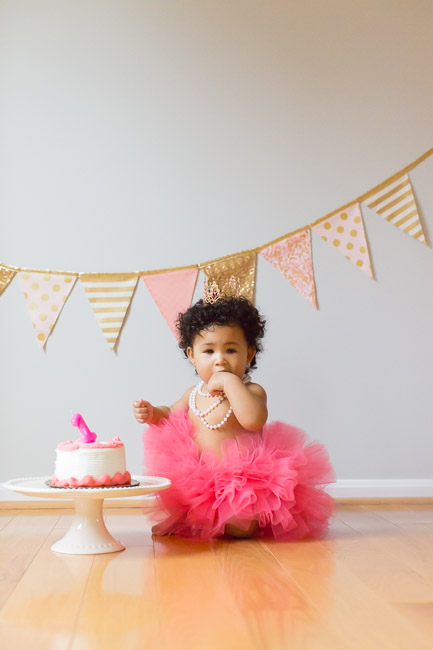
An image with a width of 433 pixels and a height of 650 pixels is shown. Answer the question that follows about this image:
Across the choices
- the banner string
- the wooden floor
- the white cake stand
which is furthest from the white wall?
the white cake stand

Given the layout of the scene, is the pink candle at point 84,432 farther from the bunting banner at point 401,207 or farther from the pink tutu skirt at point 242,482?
the bunting banner at point 401,207

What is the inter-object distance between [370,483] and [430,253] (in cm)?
81

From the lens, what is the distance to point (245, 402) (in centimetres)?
179

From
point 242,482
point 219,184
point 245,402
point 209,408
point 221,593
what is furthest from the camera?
point 219,184

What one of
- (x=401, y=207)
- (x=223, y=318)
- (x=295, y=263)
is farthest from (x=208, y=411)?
(x=401, y=207)

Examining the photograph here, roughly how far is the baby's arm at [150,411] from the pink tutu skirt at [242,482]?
0.12 ft

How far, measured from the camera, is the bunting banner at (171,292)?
7.60ft

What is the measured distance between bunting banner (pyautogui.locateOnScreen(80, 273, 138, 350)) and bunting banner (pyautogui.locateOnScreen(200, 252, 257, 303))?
0.83 feet

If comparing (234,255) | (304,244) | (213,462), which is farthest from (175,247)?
(213,462)

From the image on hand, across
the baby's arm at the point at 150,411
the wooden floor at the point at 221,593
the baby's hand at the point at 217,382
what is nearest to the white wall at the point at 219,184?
the baby's arm at the point at 150,411

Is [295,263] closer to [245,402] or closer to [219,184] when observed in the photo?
[219,184]

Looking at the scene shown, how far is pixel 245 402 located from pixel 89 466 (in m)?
0.44

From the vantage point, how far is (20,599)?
1179 mm

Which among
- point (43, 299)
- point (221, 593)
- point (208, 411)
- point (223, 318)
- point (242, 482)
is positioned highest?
point (43, 299)
